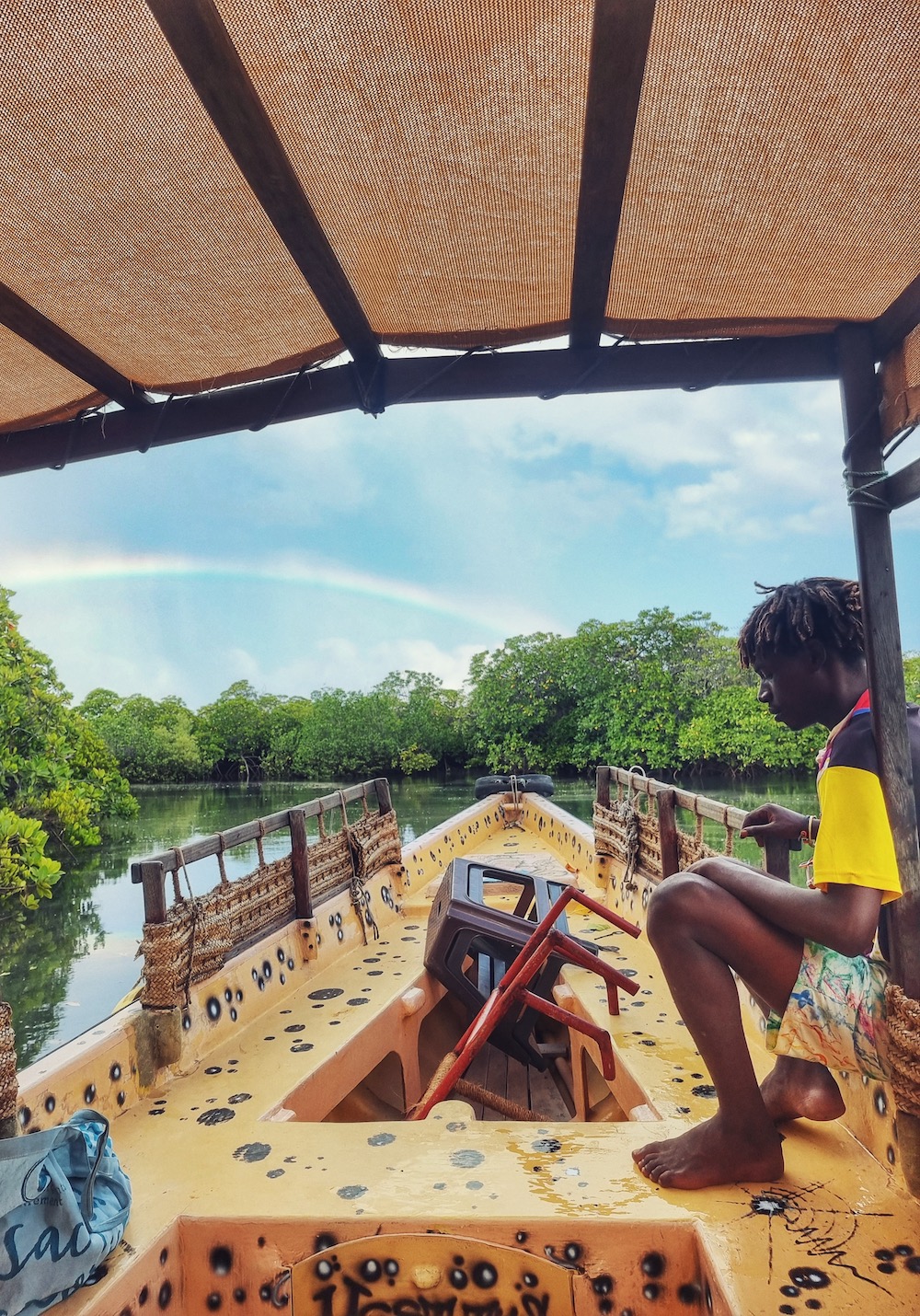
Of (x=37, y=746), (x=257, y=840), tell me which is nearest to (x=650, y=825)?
(x=257, y=840)

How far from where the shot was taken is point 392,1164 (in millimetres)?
1571

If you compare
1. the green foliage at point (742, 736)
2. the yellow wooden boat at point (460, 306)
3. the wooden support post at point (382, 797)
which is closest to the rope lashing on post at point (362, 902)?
the wooden support post at point (382, 797)

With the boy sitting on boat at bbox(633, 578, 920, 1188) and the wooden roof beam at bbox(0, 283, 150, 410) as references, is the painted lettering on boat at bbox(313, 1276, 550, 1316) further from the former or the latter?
the wooden roof beam at bbox(0, 283, 150, 410)

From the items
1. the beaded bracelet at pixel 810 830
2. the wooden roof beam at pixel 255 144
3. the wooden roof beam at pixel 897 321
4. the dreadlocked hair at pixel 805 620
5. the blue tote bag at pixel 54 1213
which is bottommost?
the blue tote bag at pixel 54 1213

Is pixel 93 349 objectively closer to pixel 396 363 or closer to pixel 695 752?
pixel 396 363

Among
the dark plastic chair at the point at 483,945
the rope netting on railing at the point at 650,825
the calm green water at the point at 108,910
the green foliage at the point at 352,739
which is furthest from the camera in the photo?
the green foliage at the point at 352,739

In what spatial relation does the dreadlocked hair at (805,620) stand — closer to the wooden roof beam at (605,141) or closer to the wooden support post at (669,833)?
the wooden roof beam at (605,141)

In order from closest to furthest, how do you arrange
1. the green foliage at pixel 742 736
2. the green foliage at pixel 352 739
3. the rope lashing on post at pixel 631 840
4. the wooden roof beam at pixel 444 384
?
the wooden roof beam at pixel 444 384, the rope lashing on post at pixel 631 840, the green foliage at pixel 742 736, the green foliage at pixel 352 739

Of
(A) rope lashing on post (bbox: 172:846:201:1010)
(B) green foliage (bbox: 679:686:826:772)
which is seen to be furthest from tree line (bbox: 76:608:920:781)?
(A) rope lashing on post (bbox: 172:846:201:1010)

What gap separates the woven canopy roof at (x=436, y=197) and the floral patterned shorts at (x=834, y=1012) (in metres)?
1.12

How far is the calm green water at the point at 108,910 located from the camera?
775cm

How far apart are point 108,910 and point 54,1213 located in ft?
40.9

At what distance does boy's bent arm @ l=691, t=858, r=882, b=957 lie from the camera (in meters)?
1.25

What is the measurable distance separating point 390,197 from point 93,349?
757mm
